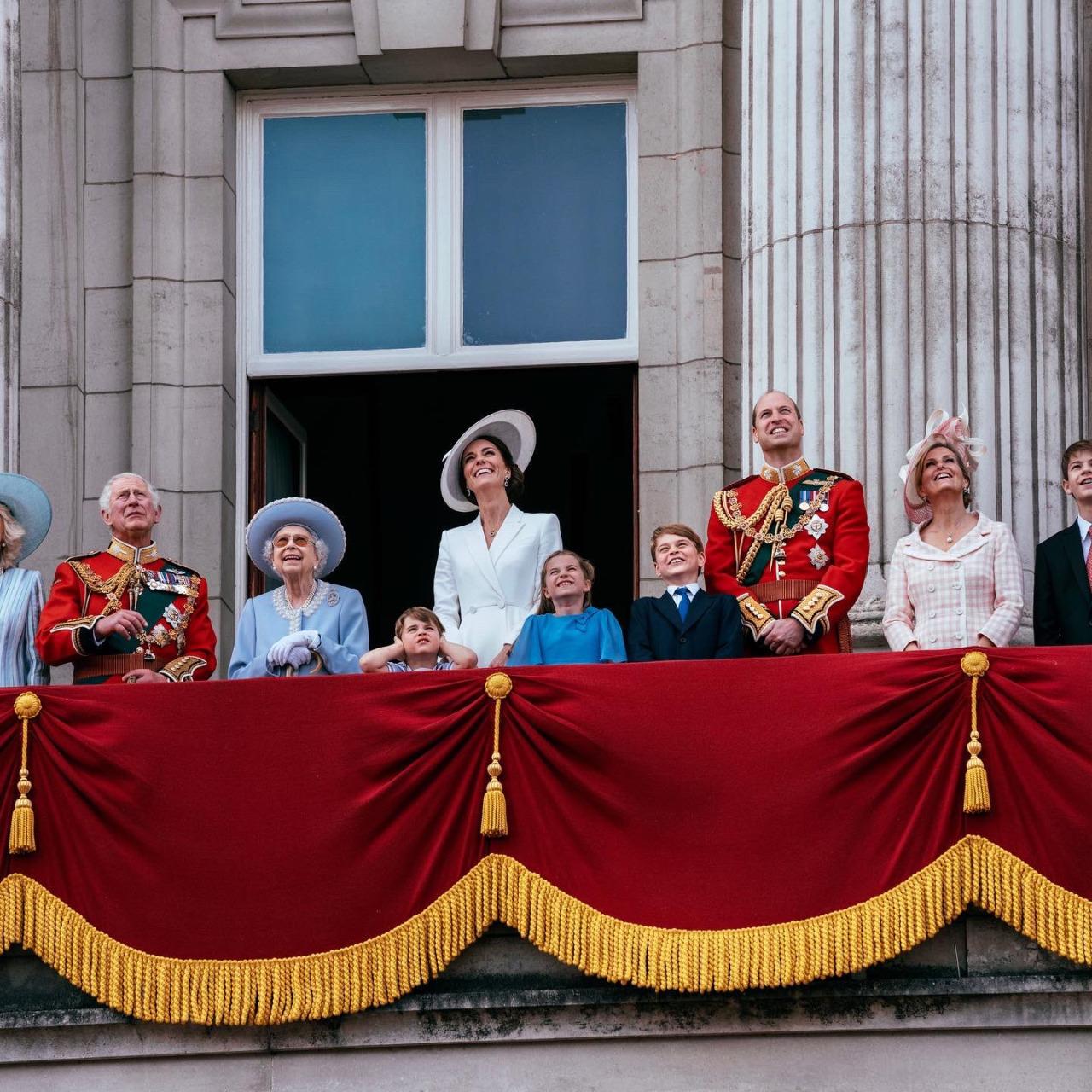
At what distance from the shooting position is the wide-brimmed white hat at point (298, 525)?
1525 cm

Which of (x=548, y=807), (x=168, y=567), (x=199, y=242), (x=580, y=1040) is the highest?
(x=199, y=242)

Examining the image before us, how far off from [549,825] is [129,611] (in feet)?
8.39

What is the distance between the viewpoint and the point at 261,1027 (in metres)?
13.3

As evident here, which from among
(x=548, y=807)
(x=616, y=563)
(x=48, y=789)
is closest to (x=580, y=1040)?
(x=548, y=807)

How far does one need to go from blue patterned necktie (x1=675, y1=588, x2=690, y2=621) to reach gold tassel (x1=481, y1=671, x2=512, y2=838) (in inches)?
42.2

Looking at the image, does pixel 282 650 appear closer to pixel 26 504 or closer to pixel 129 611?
pixel 129 611

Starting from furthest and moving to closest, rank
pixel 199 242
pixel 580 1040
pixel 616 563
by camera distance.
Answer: pixel 616 563 < pixel 199 242 < pixel 580 1040

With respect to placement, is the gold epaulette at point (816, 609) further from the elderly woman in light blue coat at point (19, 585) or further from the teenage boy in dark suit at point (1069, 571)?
the elderly woman in light blue coat at point (19, 585)

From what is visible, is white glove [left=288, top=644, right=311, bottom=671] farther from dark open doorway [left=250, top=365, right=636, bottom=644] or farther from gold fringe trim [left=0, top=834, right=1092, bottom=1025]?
dark open doorway [left=250, top=365, right=636, bottom=644]

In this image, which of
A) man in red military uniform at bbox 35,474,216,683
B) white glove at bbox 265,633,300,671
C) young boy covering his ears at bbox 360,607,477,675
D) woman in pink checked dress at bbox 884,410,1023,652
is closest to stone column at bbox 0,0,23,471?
man in red military uniform at bbox 35,474,216,683

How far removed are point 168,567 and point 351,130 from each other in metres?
4.66

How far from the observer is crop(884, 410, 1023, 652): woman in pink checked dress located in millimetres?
14047

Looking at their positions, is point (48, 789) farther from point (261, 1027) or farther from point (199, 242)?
point (199, 242)

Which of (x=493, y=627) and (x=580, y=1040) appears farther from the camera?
(x=493, y=627)
